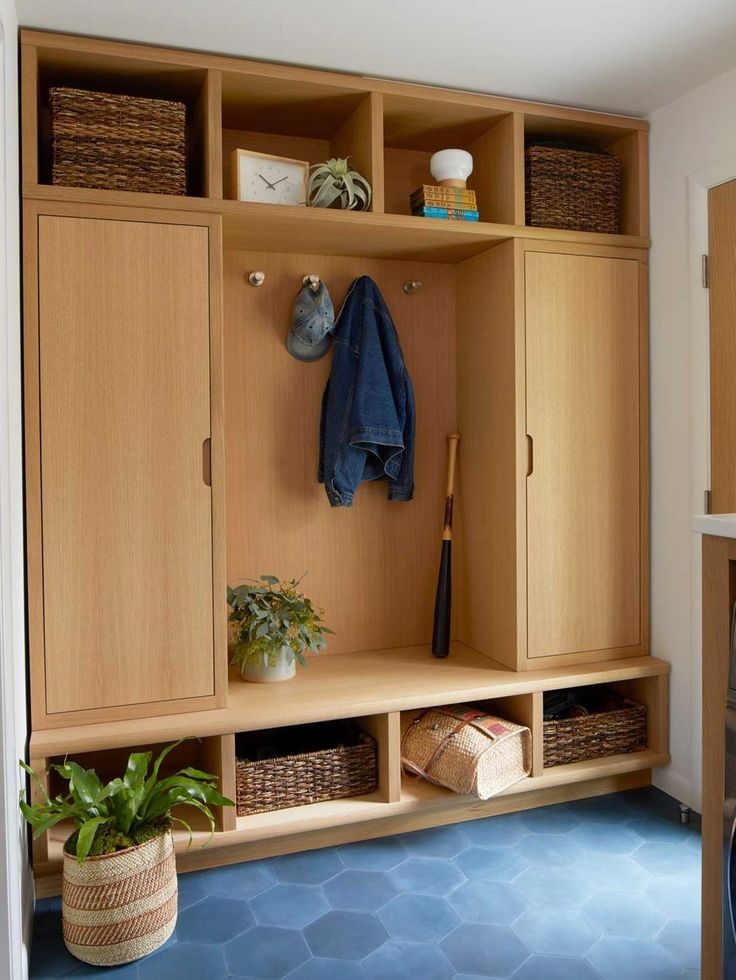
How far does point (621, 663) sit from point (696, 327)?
1169 millimetres

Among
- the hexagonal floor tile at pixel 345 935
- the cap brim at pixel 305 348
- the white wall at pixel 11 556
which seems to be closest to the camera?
the white wall at pixel 11 556

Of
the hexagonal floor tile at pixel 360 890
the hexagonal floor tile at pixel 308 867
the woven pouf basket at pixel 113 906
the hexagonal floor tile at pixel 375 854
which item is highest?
the woven pouf basket at pixel 113 906

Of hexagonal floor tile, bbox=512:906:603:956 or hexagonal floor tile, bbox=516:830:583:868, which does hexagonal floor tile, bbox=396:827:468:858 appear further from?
hexagonal floor tile, bbox=512:906:603:956

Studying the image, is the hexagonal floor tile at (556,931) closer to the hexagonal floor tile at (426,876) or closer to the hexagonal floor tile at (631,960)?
the hexagonal floor tile at (631,960)

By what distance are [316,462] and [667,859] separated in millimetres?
1705

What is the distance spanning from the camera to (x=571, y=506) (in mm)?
2918

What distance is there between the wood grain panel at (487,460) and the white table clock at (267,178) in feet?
2.38

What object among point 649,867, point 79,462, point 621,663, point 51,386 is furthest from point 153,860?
point 621,663

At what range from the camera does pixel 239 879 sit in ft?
8.00

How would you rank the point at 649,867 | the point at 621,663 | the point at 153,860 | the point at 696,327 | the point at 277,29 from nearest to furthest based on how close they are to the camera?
the point at 153,860, the point at 277,29, the point at 649,867, the point at 696,327, the point at 621,663

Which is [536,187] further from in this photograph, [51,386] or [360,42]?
[51,386]

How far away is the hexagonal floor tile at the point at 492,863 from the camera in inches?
96.3

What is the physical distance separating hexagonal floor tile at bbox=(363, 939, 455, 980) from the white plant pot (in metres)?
0.91

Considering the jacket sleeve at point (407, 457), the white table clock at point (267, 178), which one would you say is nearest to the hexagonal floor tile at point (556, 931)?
the jacket sleeve at point (407, 457)
